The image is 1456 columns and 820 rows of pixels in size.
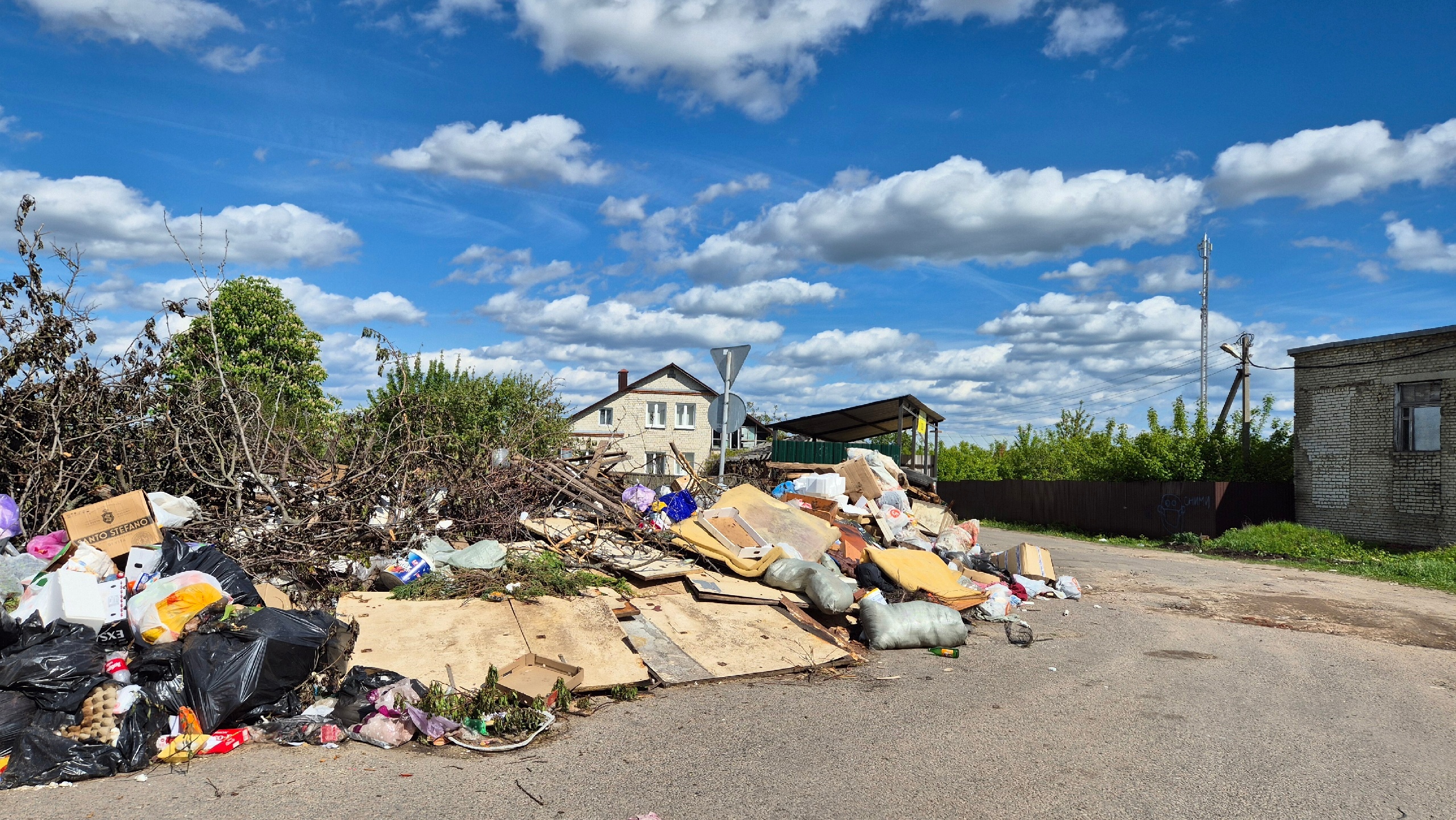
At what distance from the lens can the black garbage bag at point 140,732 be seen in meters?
4.50

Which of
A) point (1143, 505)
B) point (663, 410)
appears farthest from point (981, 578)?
point (663, 410)

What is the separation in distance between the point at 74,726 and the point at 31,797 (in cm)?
57

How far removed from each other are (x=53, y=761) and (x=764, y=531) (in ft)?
22.8

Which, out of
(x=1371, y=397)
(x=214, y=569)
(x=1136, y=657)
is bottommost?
(x=1136, y=657)

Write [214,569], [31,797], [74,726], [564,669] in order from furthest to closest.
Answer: [214,569]
[564,669]
[74,726]
[31,797]

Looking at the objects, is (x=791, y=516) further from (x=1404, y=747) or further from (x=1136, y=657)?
(x=1404, y=747)

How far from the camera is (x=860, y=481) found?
602 inches

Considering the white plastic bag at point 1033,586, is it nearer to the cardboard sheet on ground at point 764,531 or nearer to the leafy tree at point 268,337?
the cardboard sheet on ground at point 764,531

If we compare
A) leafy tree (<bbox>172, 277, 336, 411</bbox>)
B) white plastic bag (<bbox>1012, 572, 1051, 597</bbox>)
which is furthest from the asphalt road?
leafy tree (<bbox>172, 277, 336, 411</bbox>)

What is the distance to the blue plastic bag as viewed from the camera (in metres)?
10.9

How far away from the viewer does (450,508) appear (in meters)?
9.50

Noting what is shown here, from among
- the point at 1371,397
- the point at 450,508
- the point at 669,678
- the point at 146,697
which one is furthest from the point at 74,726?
the point at 1371,397

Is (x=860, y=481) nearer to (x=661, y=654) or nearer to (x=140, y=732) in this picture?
(x=661, y=654)

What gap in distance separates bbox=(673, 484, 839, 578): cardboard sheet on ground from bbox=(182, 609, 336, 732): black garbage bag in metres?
4.45
